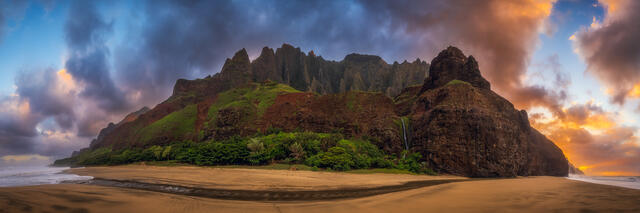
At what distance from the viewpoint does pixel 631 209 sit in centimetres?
568

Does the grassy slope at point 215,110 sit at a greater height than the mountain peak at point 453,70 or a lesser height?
lesser

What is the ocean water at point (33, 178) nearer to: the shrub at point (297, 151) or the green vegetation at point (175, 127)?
the shrub at point (297, 151)

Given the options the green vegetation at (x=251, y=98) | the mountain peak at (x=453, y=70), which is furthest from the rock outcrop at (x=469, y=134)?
the green vegetation at (x=251, y=98)

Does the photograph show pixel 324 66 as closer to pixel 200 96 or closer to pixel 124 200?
pixel 200 96

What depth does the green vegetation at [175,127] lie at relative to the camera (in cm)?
6406

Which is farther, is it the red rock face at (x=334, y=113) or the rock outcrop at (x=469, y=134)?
the red rock face at (x=334, y=113)

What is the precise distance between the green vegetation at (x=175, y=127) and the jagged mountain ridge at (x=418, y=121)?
0.29 metres

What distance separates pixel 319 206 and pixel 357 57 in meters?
159

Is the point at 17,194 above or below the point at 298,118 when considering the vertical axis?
below

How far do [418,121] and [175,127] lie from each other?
6683 cm

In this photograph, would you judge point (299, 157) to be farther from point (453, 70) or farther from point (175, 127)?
point (175, 127)

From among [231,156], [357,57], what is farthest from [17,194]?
[357,57]

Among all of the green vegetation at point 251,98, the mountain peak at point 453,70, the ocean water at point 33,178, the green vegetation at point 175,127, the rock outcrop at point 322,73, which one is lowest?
the ocean water at point 33,178

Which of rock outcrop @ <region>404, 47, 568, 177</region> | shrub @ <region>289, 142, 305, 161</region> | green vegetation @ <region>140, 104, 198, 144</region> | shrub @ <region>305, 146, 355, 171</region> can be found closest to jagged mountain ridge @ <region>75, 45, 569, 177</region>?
rock outcrop @ <region>404, 47, 568, 177</region>
